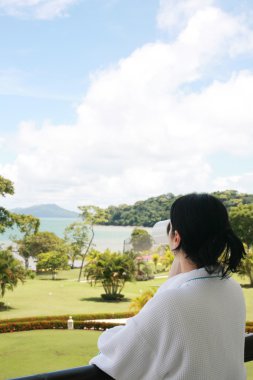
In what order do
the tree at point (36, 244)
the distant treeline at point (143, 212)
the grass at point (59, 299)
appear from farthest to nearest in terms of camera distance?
the distant treeline at point (143, 212) < the tree at point (36, 244) < the grass at point (59, 299)

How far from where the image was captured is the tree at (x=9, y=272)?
774 inches

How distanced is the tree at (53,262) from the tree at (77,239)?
2.36m

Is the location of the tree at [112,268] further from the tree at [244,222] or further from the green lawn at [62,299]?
the tree at [244,222]

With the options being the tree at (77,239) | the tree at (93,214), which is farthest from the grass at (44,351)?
the tree at (77,239)

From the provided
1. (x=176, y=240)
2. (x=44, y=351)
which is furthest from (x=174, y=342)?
(x=44, y=351)

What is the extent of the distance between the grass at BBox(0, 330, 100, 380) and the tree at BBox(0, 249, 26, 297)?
15.0 feet

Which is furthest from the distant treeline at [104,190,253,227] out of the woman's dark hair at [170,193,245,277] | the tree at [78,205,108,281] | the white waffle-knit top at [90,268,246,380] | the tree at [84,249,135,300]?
the white waffle-knit top at [90,268,246,380]

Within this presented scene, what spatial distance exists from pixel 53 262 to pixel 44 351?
2049 centimetres

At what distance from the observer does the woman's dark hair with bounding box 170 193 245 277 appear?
1229 millimetres

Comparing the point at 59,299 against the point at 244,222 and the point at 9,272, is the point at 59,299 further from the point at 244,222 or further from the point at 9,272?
the point at 244,222

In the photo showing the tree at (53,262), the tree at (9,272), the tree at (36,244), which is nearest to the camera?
the tree at (9,272)

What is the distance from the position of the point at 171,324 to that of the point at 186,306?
52 millimetres

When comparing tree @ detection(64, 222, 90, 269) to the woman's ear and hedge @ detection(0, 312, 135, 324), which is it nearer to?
hedge @ detection(0, 312, 135, 324)

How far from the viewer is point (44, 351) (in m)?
13.0
